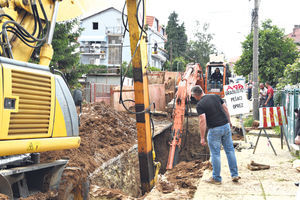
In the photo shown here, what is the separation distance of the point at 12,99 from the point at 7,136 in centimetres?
38

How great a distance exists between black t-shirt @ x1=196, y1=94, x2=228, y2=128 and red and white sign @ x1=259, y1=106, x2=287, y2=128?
3.57 m

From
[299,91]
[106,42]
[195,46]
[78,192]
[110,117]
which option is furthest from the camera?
[195,46]

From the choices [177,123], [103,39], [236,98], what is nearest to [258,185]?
[177,123]

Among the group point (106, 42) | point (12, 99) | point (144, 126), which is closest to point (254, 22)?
point (144, 126)

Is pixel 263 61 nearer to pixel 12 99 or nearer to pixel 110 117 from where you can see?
pixel 110 117

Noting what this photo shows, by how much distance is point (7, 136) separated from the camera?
3.57 metres

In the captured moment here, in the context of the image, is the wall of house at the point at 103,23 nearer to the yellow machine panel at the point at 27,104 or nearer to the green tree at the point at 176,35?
the green tree at the point at 176,35

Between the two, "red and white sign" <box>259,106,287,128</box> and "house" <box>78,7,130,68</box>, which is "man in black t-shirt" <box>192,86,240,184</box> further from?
"house" <box>78,7,130,68</box>

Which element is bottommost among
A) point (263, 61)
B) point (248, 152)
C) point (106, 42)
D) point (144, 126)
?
point (248, 152)

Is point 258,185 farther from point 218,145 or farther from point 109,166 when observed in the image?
point 109,166

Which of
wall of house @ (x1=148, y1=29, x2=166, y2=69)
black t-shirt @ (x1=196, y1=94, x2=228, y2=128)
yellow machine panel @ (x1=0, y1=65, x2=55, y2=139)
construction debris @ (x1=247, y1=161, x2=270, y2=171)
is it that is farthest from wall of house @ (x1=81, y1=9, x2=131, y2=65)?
yellow machine panel @ (x1=0, y1=65, x2=55, y2=139)

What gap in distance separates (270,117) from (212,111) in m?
3.91

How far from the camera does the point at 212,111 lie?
6.78m

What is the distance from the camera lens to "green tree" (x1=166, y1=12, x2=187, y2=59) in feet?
223
